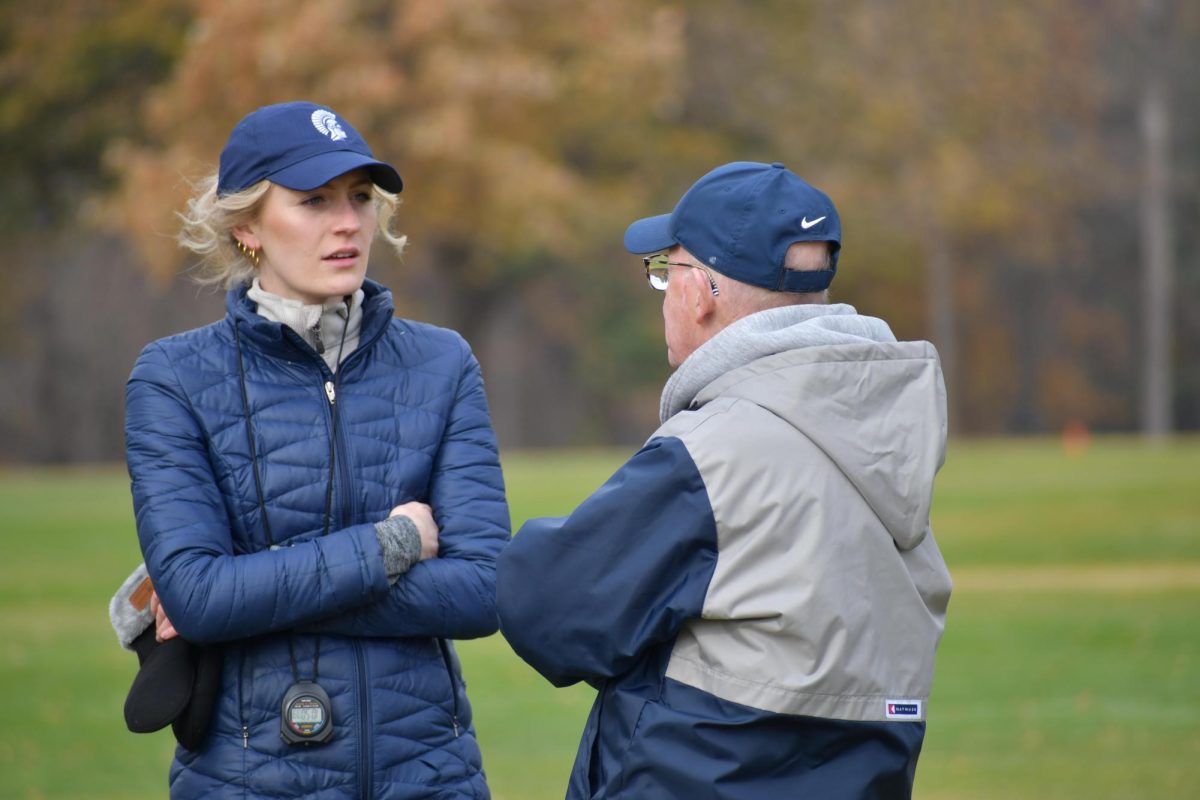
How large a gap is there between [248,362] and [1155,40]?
43.0 metres

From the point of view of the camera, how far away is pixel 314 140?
3186mm

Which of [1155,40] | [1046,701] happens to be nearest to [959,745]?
[1046,701]

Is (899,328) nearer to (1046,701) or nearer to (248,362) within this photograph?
(1046,701)

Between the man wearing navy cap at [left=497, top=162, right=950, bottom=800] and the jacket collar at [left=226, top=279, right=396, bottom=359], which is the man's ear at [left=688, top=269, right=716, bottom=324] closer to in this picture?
the man wearing navy cap at [left=497, top=162, right=950, bottom=800]

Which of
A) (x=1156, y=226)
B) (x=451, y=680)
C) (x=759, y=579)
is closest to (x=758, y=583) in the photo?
(x=759, y=579)

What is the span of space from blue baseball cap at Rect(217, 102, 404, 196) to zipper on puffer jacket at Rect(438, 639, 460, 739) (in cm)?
96

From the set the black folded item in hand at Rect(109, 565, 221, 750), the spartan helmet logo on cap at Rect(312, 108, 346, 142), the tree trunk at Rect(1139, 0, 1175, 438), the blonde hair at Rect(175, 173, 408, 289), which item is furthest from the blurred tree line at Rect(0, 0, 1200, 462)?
the black folded item in hand at Rect(109, 565, 221, 750)

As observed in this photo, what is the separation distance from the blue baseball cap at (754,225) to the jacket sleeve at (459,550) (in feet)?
2.06

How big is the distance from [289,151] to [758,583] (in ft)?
4.22

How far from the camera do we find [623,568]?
8.83 ft

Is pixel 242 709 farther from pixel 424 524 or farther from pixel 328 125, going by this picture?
pixel 328 125

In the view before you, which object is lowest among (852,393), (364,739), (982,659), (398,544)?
(982,659)

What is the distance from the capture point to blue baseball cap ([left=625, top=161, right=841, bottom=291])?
113 inches

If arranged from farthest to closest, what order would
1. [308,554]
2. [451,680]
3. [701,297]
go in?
[451,680] → [308,554] → [701,297]
